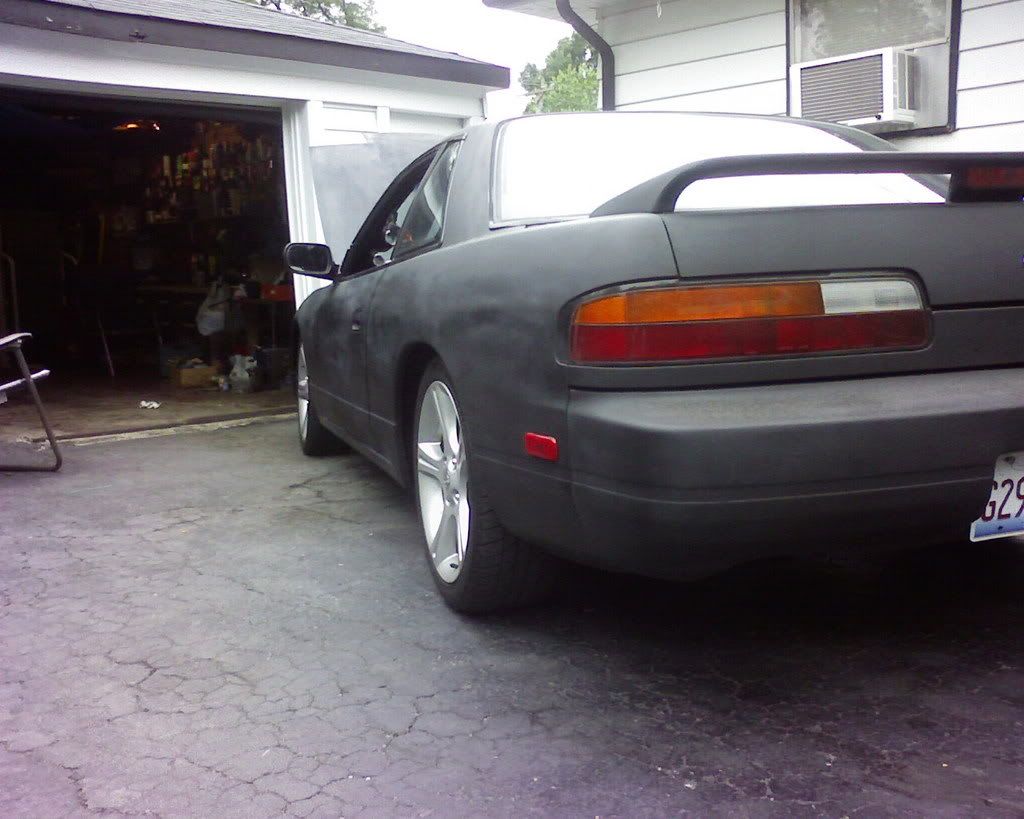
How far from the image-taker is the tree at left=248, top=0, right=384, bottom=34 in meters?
Result: 34.8

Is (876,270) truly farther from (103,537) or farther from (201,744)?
(103,537)

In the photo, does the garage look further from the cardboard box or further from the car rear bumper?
the car rear bumper

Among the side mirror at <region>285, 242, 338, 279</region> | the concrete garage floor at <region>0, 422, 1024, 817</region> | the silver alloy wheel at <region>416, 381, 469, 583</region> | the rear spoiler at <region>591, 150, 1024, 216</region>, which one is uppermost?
the rear spoiler at <region>591, 150, 1024, 216</region>

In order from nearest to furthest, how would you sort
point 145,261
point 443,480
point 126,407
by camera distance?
1. point 443,480
2. point 126,407
3. point 145,261

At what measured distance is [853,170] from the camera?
2.44 m

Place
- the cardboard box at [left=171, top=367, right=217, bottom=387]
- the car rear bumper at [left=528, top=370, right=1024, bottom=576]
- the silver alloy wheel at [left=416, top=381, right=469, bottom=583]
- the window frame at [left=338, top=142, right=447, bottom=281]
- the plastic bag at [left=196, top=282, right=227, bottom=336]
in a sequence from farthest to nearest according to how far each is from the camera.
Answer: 1. the plastic bag at [left=196, top=282, right=227, bottom=336]
2. the cardboard box at [left=171, top=367, right=217, bottom=387]
3. the window frame at [left=338, top=142, right=447, bottom=281]
4. the silver alloy wheel at [left=416, top=381, right=469, bottom=583]
5. the car rear bumper at [left=528, top=370, right=1024, bottom=576]

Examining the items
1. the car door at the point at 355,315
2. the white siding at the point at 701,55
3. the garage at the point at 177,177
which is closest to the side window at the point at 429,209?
the car door at the point at 355,315

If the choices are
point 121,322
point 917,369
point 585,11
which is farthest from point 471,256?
point 121,322

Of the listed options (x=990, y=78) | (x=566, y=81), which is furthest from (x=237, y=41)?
(x=566, y=81)

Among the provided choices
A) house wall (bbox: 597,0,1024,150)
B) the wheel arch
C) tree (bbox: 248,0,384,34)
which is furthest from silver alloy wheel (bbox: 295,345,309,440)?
tree (bbox: 248,0,384,34)

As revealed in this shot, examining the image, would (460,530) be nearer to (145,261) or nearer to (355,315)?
(355,315)

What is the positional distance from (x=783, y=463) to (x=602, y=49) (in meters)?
6.61

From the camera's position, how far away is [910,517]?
2373 mm

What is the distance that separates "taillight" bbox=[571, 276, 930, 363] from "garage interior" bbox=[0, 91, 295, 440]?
5.90m
